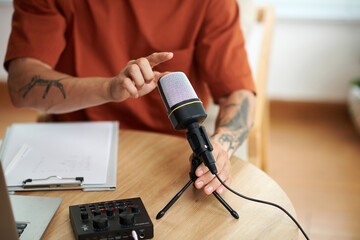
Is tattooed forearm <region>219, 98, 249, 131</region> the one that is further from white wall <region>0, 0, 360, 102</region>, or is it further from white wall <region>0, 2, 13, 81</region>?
white wall <region>0, 2, 13, 81</region>

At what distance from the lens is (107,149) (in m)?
1.08

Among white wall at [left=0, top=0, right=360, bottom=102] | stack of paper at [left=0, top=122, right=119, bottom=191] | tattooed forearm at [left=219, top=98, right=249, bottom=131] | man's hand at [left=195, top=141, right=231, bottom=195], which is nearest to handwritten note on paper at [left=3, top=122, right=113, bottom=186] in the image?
stack of paper at [left=0, top=122, right=119, bottom=191]

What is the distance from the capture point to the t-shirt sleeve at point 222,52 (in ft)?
4.32

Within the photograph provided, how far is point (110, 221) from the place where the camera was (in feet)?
2.56

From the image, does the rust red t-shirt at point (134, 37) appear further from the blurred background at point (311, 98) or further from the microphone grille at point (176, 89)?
the blurred background at point (311, 98)

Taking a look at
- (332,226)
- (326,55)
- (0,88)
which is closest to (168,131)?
(332,226)

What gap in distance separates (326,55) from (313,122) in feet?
1.32

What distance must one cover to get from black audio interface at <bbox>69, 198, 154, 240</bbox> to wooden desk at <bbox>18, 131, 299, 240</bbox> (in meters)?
0.04

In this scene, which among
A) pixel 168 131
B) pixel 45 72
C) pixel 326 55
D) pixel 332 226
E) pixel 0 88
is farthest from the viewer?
pixel 0 88

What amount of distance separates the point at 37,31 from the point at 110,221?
A: 0.74 meters

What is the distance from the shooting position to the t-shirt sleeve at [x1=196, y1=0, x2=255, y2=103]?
132 cm

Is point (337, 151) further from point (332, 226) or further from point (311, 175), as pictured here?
point (332, 226)

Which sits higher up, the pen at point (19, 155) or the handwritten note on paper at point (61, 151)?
the pen at point (19, 155)

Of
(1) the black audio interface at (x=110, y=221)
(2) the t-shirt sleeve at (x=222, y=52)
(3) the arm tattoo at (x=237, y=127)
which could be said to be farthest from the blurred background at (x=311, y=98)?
(1) the black audio interface at (x=110, y=221)
